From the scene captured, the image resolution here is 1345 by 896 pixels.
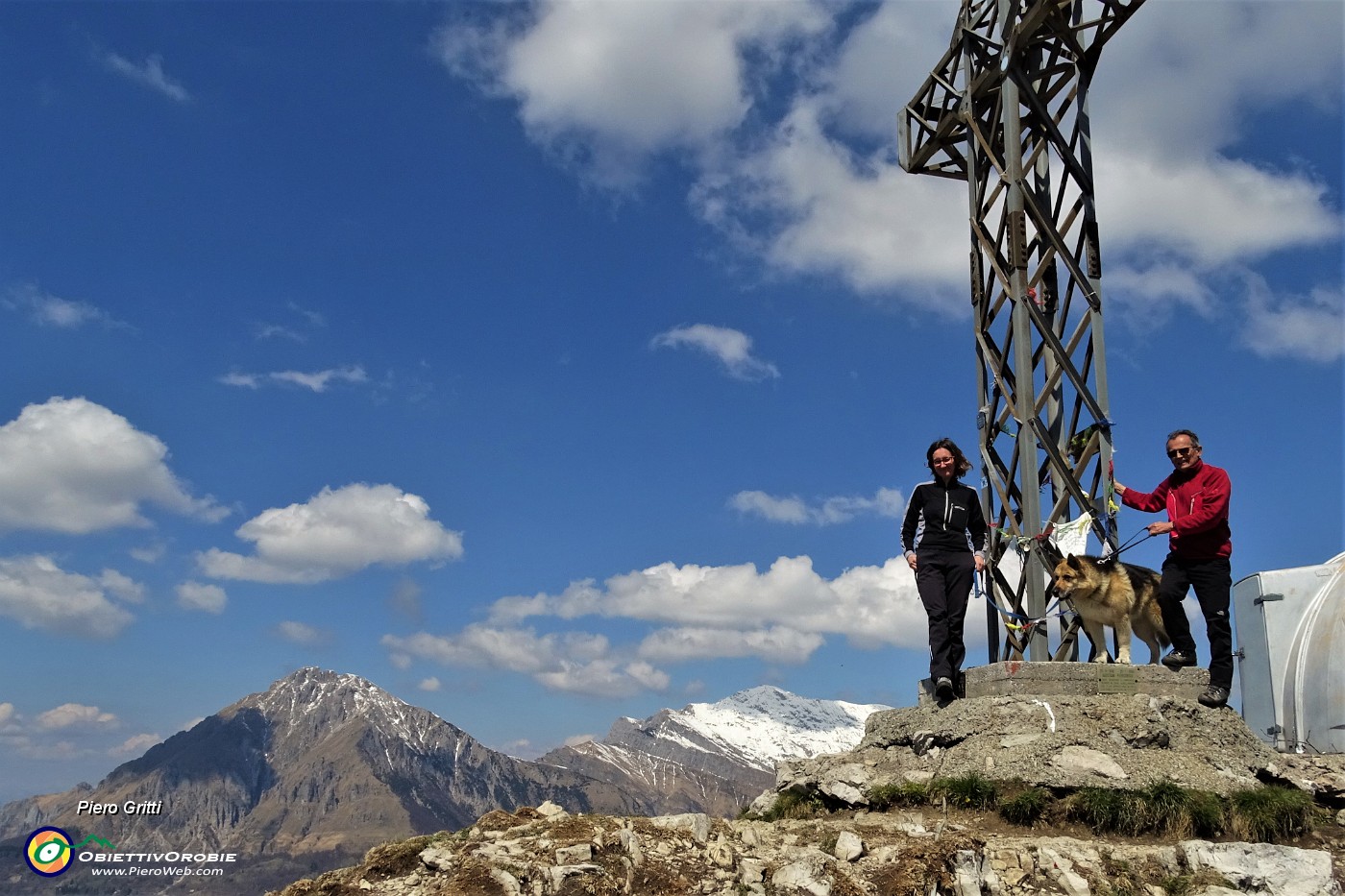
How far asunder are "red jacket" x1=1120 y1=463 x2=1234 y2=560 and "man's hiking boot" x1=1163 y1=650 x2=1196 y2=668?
94 cm

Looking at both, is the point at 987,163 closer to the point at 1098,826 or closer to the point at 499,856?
the point at 1098,826

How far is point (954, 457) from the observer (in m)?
11.1

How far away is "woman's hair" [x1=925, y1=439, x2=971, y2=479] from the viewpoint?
1108 cm

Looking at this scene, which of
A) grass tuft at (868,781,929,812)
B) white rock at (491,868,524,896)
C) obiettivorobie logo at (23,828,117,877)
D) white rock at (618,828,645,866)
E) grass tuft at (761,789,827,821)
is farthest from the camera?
obiettivorobie logo at (23,828,117,877)

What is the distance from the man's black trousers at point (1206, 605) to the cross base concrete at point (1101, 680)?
0.20 meters

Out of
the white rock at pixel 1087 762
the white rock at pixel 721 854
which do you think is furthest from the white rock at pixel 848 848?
the white rock at pixel 1087 762

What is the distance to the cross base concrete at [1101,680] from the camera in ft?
32.9

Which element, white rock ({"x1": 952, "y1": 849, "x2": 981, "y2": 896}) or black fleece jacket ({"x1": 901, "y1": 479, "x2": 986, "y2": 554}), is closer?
white rock ({"x1": 952, "y1": 849, "x2": 981, "y2": 896})

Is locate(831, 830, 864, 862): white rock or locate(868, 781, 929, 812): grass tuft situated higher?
locate(868, 781, 929, 812): grass tuft

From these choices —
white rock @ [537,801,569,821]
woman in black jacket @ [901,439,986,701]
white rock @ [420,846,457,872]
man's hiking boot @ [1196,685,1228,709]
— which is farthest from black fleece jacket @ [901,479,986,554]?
white rock @ [420,846,457,872]

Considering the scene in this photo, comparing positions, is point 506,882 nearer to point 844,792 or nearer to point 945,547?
point 844,792

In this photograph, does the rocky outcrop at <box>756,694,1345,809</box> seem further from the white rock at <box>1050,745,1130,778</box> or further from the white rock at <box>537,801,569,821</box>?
the white rock at <box>537,801,569,821</box>

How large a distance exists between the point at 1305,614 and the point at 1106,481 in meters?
4.94

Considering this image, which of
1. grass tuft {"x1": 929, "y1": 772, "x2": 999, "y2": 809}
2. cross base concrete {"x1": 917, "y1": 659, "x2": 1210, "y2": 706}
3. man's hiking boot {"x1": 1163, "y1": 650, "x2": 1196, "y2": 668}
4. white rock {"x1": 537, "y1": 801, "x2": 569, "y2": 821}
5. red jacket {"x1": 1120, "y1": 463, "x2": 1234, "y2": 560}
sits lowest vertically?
white rock {"x1": 537, "y1": 801, "x2": 569, "y2": 821}
